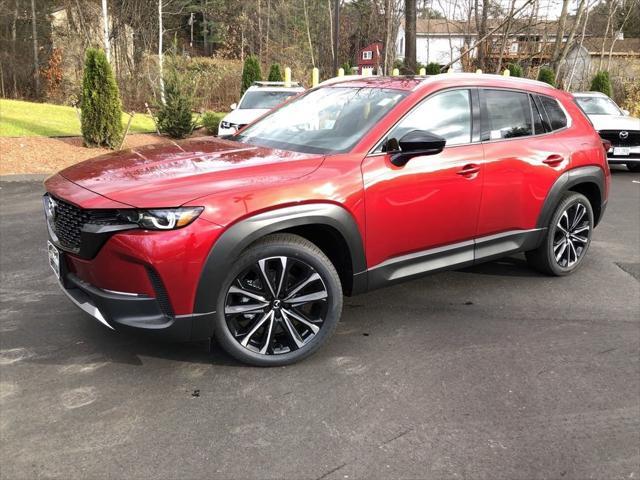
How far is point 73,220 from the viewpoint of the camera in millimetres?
3096

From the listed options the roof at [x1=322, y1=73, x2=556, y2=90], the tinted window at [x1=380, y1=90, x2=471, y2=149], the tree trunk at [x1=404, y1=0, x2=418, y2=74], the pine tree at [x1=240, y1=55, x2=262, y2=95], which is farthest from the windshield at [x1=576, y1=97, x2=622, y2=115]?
the pine tree at [x1=240, y1=55, x2=262, y2=95]

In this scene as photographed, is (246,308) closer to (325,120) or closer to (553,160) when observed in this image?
(325,120)

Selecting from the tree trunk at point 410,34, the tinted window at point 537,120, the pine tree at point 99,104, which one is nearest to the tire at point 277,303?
the tinted window at point 537,120

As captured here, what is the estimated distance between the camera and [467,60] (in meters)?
26.2

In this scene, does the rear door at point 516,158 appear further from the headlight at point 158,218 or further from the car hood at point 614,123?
the car hood at point 614,123

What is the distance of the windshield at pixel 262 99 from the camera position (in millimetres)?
13805

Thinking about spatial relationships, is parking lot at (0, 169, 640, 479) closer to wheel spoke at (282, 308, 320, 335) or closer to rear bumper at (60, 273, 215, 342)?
wheel spoke at (282, 308, 320, 335)

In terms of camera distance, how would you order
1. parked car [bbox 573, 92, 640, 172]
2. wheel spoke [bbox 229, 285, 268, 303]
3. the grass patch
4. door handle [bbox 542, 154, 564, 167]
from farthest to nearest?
the grass patch < parked car [bbox 573, 92, 640, 172] < door handle [bbox 542, 154, 564, 167] < wheel spoke [bbox 229, 285, 268, 303]

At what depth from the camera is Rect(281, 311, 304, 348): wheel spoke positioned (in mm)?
3366

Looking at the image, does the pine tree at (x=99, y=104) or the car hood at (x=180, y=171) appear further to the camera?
the pine tree at (x=99, y=104)

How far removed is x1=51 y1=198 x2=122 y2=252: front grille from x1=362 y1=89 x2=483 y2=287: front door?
1.50 meters

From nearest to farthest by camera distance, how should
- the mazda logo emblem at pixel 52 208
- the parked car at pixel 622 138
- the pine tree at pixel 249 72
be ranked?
the mazda logo emblem at pixel 52 208
the parked car at pixel 622 138
the pine tree at pixel 249 72

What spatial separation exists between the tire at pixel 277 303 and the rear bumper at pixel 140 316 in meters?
0.20

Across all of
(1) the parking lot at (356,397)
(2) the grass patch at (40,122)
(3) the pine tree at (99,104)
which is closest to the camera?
(1) the parking lot at (356,397)
